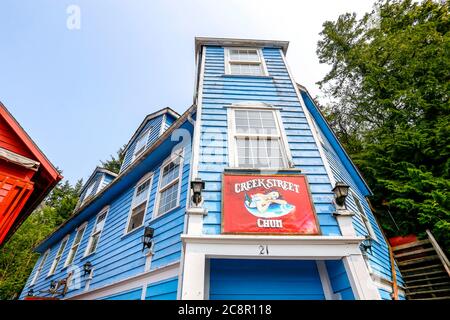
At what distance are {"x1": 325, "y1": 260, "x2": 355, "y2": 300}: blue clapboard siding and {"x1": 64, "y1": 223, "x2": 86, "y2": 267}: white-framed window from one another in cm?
921

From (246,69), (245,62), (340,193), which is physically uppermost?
(245,62)

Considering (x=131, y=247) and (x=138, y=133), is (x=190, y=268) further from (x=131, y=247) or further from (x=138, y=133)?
(x=138, y=133)

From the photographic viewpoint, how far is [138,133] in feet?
34.1

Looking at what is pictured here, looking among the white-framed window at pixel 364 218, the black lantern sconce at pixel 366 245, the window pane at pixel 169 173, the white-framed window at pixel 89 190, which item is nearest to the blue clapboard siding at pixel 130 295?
the window pane at pixel 169 173

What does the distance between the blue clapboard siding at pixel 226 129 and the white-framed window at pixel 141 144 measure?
15.2ft

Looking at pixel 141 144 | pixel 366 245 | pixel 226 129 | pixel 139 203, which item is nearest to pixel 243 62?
pixel 226 129

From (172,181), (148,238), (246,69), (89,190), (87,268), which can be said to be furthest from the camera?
(89,190)

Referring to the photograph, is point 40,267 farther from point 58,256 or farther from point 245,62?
point 245,62

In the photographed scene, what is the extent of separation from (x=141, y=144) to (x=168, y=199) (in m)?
5.22

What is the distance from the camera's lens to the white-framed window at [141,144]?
9173 millimetres

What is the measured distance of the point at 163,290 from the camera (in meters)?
3.81

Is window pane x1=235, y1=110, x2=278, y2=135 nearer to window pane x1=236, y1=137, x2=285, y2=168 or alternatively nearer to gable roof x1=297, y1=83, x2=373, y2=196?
window pane x1=236, y1=137, x2=285, y2=168

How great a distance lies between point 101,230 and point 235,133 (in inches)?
248

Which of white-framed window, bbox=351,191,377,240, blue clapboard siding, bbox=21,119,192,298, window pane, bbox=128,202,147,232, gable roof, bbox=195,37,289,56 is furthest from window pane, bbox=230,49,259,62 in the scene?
window pane, bbox=128,202,147,232
